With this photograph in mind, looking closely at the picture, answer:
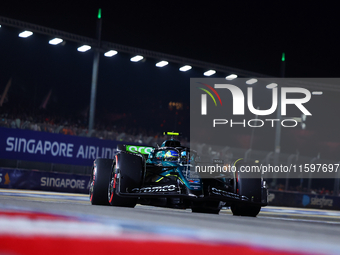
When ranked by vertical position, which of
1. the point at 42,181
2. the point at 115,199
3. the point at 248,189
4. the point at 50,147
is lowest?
the point at 115,199

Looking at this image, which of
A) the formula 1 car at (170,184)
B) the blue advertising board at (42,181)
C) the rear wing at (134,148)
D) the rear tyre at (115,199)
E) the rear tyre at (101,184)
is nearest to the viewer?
the formula 1 car at (170,184)

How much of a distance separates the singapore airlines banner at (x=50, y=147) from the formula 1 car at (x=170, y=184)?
1002 centimetres

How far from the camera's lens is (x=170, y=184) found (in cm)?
738

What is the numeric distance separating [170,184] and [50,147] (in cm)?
1172

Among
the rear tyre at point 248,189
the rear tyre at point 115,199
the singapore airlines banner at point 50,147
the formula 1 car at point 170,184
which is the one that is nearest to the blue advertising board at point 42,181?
the singapore airlines banner at point 50,147

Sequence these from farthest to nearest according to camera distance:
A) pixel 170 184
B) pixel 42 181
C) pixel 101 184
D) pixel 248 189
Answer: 1. pixel 42 181
2. pixel 101 184
3. pixel 248 189
4. pixel 170 184

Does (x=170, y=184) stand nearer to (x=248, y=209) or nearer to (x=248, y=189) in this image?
(x=248, y=189)

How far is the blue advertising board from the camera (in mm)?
17109

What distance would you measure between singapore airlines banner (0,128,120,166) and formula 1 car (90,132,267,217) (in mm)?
10024

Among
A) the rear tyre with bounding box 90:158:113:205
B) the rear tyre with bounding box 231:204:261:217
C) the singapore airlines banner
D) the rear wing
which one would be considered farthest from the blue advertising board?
the rear tyre with bounding box 231:204:261:217

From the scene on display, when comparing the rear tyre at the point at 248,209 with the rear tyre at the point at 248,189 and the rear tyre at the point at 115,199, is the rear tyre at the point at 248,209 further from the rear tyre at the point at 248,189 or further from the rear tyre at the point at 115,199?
the rear tyre at the point at 115,199

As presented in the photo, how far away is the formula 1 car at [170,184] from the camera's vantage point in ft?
23.2

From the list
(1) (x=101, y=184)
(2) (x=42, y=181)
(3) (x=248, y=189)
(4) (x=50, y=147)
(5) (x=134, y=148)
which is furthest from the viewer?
(4) (x=50, y=147)

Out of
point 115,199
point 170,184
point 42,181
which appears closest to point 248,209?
point 170,184
